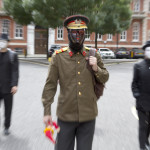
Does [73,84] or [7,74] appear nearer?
[73,84]

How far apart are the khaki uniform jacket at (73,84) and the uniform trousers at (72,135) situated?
2.7 inches

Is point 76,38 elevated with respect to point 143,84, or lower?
elevated

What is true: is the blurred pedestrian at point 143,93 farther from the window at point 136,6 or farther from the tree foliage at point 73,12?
the window at point 136,6

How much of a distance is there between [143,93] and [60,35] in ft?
118

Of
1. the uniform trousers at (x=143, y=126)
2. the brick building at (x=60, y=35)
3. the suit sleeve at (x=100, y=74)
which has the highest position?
the brick building at (x=60, y=35)

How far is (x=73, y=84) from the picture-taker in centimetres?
232

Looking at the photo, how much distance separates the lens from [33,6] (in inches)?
849

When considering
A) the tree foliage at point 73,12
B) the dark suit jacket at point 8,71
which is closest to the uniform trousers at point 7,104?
the dark suit jacket at point 8,71

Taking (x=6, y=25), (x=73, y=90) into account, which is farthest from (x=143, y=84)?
(x=6, y=25)

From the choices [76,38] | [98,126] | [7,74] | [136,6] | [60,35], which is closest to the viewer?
[76,38]

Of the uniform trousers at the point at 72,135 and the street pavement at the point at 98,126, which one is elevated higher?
the uniform trousers at the point at 72,135

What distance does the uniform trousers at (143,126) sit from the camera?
3.36 meters

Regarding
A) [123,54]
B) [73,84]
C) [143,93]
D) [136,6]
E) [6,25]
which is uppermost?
[136,6]

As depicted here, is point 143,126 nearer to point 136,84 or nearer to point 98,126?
point 136,84
